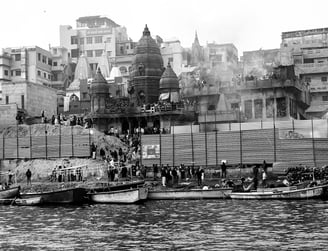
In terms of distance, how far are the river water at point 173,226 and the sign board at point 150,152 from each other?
38.4 ft

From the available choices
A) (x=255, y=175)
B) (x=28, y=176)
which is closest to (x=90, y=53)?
(x=28, y=176)

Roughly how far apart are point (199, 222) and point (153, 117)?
40094mm

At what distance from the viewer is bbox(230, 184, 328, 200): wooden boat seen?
36.4 m

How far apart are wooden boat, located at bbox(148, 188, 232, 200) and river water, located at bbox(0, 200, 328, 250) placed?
120 cm

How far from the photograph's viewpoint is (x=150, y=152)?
49.1 m

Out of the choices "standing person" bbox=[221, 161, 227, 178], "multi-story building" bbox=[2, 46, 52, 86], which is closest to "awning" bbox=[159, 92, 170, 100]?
"standing person" bbox=[221, 161, 227, 178]

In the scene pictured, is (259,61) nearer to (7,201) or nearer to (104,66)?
(104,66)

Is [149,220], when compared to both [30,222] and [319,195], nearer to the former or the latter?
[30,222]

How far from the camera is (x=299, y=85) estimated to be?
69.4 m

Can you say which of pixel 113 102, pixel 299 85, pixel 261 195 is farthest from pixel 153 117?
pixel 261 195

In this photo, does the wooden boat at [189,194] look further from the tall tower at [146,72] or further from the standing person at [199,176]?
the tall tower at [146,72]

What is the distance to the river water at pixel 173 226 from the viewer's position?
2264 cm

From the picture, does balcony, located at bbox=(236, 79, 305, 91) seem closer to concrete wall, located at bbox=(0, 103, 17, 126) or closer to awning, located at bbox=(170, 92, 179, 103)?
awning, located at bbox=(170, 92, 179, 103)

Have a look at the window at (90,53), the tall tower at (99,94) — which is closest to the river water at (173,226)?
the tall tower at (99,94)
